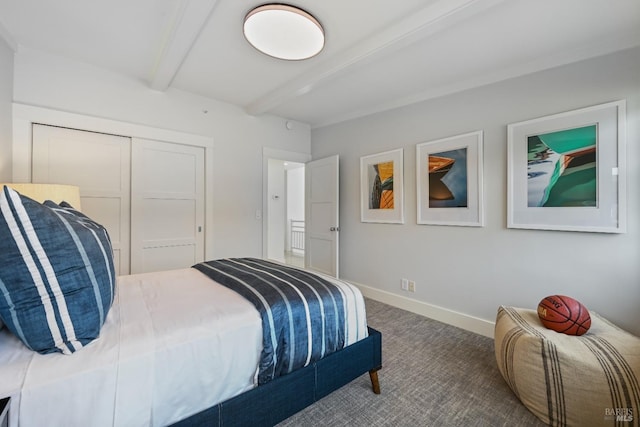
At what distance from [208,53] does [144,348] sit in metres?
2.37

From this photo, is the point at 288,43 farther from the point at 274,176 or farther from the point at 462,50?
the point at 274,176

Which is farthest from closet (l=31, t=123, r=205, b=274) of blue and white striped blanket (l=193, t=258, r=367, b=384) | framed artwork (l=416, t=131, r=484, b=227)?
framed artwork (l=416, t=131, r=484, b=227)

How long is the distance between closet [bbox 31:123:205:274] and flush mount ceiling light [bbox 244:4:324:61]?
5.98ft

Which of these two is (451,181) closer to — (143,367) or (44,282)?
(143,367)

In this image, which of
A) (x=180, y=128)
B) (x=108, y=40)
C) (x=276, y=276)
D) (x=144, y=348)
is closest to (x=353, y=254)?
(x=276, y=276)

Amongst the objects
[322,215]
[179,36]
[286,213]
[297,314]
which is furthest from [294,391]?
[286,213]

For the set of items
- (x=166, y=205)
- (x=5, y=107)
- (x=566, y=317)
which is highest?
(x=5, y=107)

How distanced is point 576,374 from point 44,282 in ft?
8.11

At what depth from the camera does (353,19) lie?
1932 millimetres

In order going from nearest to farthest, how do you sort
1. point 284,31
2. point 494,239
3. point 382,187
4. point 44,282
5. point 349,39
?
point 44,282, point 284,31, point 349,39, point 494,239, point 382,187

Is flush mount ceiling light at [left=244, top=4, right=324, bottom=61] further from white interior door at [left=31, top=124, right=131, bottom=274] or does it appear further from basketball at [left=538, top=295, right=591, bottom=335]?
basketball at [left=538, top=295, right=591, bottom=335]

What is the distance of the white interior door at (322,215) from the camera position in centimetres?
394

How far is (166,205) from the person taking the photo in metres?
3.12

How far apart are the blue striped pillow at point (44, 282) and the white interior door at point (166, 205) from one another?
2108 mm
